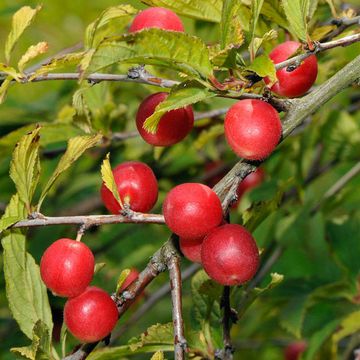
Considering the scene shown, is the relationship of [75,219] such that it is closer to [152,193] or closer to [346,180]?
[152,193]

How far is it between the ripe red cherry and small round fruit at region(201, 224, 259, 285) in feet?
0.72

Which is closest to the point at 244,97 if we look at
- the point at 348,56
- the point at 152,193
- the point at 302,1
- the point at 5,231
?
the point at 302,1

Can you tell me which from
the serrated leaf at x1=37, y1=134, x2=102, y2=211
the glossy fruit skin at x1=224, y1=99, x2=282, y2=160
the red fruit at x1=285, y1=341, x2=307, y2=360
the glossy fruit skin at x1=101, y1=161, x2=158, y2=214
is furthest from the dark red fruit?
the glossy fruit skin at x1=224, y1=99, x2=282, y2=160

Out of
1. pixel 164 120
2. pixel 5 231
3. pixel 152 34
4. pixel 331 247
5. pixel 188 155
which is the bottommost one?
pixel 331 247

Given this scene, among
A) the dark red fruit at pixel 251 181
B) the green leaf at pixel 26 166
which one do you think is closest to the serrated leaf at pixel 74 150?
the green leaf at pixel 26 166

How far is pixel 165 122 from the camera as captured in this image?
4.66ft

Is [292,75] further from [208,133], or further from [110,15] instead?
[208,133]

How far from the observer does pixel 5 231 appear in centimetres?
155

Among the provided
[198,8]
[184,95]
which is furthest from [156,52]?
[198,8]

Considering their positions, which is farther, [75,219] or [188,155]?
[188,155]

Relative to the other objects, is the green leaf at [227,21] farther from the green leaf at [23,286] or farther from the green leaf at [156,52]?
the green leaf at [23,286]

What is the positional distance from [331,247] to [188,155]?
634 millimetres

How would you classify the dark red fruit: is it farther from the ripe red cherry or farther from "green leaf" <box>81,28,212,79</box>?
"green leaf" <box>81,28,212,79</box>

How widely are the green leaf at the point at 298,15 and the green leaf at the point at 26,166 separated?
1.65 ft
